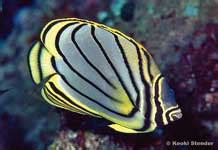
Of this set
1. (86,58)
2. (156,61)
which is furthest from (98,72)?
(156,61)

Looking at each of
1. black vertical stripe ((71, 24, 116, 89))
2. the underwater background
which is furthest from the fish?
the underwater background

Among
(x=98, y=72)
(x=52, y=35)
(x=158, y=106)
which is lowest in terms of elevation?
(x=158, y=106)

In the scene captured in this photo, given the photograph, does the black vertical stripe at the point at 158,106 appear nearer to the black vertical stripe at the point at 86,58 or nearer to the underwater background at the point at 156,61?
the black vertical stripe at the point at 86,58

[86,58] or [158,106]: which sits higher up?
[86,58]

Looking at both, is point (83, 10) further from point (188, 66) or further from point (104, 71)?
point (104, 71)

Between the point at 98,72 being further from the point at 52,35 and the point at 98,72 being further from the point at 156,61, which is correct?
the point at 156,61

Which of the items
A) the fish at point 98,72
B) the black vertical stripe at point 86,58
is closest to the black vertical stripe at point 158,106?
the fish at point 98,72

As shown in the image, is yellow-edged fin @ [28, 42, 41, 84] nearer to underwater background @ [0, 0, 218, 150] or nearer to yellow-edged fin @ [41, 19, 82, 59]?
yellow-edged fin @ [41, 19, 82, 59]
